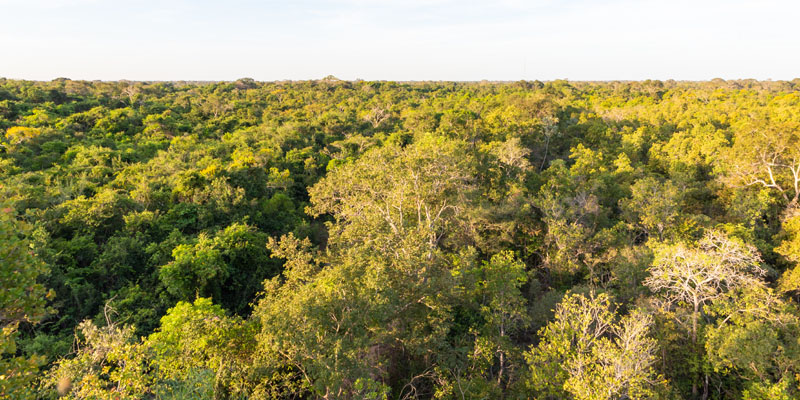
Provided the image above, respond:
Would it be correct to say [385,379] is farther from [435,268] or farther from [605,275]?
[605,275]

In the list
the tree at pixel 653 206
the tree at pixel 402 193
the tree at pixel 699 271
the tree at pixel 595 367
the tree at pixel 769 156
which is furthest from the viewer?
the tree at pixel 769 156

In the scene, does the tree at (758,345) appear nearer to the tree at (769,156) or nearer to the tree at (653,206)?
the tree at (653,206)

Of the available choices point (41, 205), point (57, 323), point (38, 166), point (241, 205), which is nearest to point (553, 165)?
point (241, 205)

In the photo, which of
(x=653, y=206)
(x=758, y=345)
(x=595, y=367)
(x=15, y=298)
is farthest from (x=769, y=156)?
(x=15, y=298)

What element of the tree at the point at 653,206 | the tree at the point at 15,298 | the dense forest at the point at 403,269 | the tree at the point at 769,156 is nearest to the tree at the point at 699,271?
the dense forest at the point at 403,269

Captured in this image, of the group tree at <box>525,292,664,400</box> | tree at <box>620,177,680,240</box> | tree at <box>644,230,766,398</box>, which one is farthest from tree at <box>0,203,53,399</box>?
tree at <box>620,177,680,240</box>

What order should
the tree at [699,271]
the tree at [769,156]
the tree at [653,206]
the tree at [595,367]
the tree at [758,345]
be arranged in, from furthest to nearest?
the tree at [769,156], the tree at [653,206], the tree at [699,271], the tree at [758,345], the tree at [595,367]

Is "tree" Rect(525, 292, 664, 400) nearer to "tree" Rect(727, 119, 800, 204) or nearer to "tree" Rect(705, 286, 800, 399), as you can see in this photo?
"tree" Rect(705, 286, 800, 399)

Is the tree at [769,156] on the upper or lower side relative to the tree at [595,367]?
upper

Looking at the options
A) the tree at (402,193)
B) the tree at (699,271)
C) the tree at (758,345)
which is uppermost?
the tree at (402,193)

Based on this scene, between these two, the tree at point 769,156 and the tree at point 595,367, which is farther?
the tree at point 769,156
